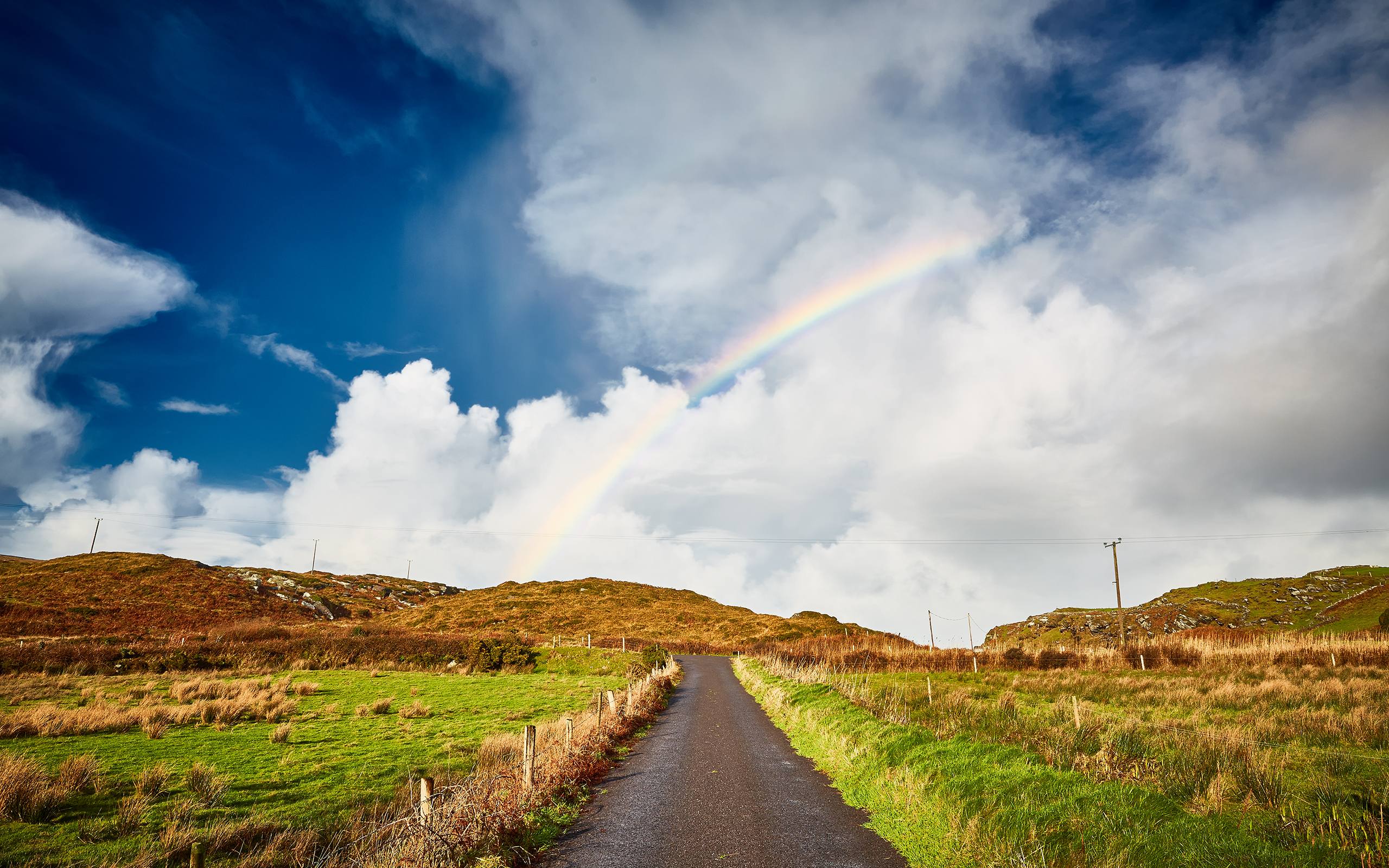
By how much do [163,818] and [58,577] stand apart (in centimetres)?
10544

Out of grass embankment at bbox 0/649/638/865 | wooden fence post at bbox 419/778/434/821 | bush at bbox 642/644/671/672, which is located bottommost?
grass embankment at bbox 0/649/638/865

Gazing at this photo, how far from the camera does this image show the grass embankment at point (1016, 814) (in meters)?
8.45

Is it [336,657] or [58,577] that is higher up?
[58,577]

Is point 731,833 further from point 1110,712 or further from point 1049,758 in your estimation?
point 1110,712

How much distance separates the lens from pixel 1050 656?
51.3 meters

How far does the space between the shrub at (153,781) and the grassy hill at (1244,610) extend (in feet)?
316

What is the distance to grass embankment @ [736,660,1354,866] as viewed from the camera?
8453 millimetres

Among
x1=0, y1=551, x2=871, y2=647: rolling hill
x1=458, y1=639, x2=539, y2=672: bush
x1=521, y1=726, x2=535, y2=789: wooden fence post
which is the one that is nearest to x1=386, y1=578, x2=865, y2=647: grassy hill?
x1=0, y1=551, x2=871, y2=647: rolling hill

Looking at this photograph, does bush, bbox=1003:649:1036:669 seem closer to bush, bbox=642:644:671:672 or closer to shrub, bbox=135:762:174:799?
bush, bbox=642:644:671:672

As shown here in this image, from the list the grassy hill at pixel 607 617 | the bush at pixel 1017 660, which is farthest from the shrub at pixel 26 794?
the grassy hill at pixel 607 617

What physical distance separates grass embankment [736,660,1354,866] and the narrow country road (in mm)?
678

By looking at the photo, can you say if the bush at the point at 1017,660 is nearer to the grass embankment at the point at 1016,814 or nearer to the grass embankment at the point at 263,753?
the grass embankment at the point at 263,753

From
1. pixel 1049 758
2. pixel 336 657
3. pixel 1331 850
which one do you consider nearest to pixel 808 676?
pixel 1049 758

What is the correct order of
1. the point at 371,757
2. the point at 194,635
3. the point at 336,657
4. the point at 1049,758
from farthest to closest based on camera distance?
1. the point at 194,635
2. the point at 336,657
3. the point at 371,757
4. the point at 1049,758
